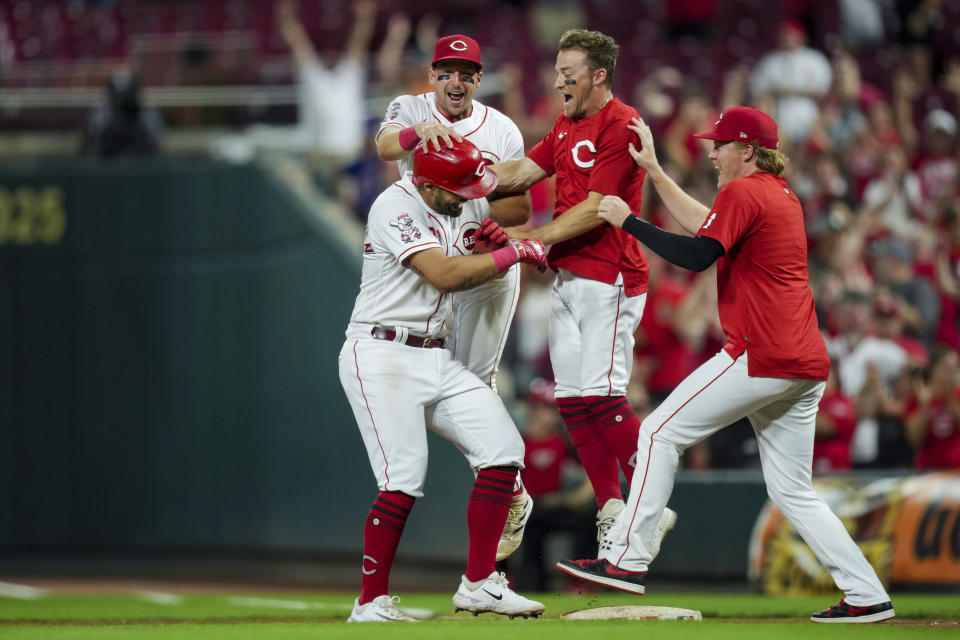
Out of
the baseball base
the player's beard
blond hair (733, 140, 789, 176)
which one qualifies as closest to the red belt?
the player's beard

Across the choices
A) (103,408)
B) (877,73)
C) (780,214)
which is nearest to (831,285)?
(877,73)

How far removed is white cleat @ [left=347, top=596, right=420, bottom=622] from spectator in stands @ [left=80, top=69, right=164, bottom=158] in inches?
296

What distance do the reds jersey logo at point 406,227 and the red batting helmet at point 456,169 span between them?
197 millimetres

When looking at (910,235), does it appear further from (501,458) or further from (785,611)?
(501,458)

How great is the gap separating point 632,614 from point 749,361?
1.29m

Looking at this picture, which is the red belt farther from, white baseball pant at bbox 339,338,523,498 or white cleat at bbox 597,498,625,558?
white cleat at bbox 597,498,625,558

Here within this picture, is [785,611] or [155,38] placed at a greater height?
[155,38]

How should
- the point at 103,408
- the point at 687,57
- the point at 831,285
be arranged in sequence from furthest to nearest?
the point at 687,57 → the point at 103,408 → the point at 831,285

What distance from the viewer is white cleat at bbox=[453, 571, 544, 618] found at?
597 cm

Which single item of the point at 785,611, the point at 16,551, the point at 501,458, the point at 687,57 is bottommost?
the point at 16,551

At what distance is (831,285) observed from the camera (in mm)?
10602

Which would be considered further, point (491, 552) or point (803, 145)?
point (803, 145)

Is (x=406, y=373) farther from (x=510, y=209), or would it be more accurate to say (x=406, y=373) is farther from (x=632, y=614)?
(x=632, y=614)

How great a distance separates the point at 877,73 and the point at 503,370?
517cm
